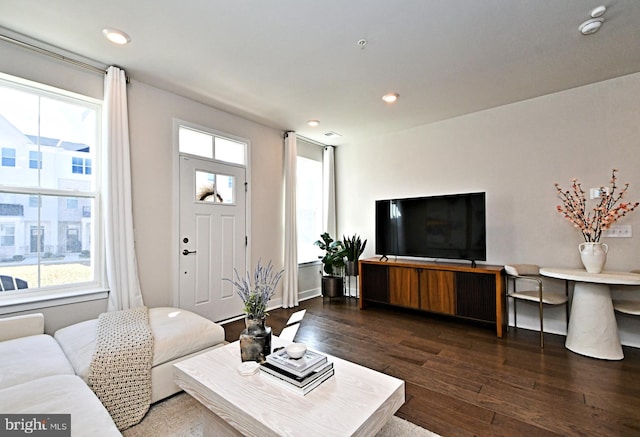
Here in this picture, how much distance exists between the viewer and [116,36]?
231cm

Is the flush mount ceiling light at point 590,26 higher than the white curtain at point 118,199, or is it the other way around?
the flush mount ceiling light at point 590,26

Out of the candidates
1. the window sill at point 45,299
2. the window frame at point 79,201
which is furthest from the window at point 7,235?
the window sill at point 45,299

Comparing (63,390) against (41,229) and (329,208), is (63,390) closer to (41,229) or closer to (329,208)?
(41,229)

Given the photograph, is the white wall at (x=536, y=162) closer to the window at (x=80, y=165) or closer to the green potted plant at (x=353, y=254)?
the green potted plant at (x=353, y=254)

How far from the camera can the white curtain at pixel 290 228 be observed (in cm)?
452

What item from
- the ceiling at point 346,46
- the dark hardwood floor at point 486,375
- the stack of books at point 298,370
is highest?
the ceiling at point 346,46

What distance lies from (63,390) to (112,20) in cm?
243

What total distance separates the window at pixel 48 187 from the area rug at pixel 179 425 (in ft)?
5.08

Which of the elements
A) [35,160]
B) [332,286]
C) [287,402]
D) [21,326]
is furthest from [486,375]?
[35,160]

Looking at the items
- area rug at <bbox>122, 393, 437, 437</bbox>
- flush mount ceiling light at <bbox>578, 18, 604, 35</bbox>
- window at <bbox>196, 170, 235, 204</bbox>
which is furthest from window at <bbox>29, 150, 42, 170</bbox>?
flush mount ceiling light at <bbox>578, 18, 604, 35</bbox>

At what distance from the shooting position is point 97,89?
2.78 meters

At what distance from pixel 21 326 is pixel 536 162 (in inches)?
204

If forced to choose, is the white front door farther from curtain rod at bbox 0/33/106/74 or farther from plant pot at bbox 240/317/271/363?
plant pot at bbox 240/317/271/363

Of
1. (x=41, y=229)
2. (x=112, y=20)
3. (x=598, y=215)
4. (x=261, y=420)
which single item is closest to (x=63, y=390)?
(x=261, y=420)
